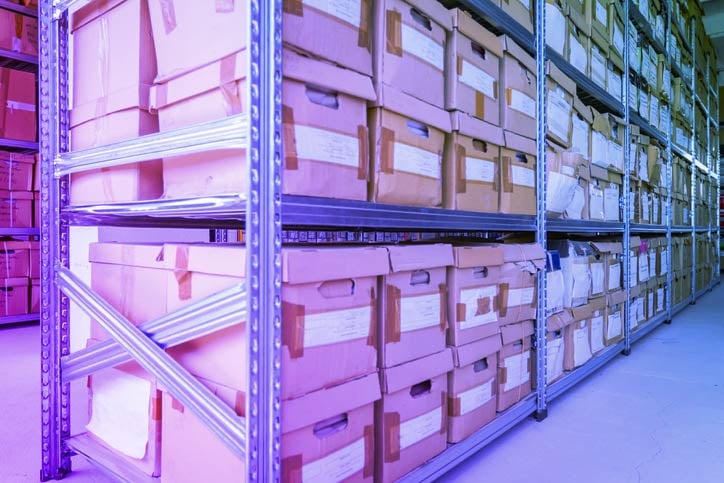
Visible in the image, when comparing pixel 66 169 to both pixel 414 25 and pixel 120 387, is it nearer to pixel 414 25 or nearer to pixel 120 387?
pixel 120 387

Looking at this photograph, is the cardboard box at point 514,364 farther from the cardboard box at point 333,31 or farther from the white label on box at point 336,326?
the cardboard box at point 333,31

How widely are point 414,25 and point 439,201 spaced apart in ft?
1.46

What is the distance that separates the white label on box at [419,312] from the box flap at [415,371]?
0.27 ft

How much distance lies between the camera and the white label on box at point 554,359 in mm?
1872

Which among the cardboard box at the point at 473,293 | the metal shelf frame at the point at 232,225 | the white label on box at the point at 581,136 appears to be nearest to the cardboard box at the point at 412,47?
the metal shelf frame at the point at 232,225

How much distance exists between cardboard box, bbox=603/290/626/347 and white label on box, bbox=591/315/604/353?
7cm

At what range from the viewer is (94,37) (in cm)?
128

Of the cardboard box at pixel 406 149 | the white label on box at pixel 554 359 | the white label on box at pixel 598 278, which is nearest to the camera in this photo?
the cardboard box at pixel 406 149

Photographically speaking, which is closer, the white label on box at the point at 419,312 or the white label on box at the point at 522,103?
the white label on box at the point at 419,312

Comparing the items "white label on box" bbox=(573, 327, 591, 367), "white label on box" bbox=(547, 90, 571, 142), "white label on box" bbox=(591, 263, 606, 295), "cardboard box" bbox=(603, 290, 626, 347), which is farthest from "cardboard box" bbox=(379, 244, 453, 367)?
"cardboard box" bbox=(603, 290, 626, 347)

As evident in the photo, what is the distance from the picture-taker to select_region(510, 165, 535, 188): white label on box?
64.2 inches

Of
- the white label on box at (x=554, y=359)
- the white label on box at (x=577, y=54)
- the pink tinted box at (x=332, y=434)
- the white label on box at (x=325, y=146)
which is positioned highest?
the white label on box at (x=577, y=54)

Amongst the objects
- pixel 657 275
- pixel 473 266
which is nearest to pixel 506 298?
pixel 473 266

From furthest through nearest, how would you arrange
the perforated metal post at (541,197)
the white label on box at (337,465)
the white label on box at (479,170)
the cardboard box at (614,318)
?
the cardboard box at (614,318) < the perforated metal post at (541,197) < the white label on box at (479,170) < the white label on box at (337,465)
